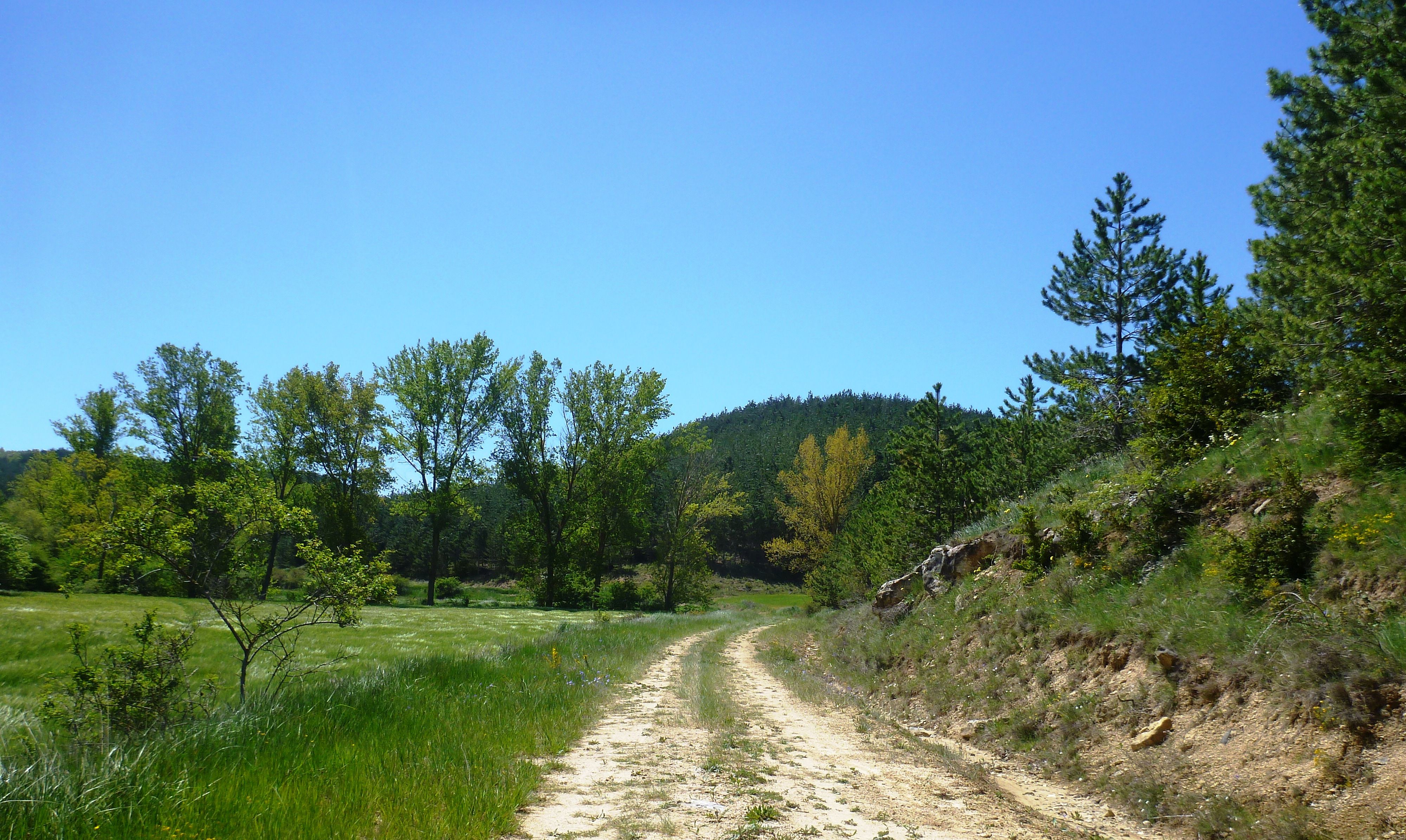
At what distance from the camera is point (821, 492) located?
51.2 metres

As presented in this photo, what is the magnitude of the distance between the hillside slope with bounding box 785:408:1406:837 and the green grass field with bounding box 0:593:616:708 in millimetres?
10429

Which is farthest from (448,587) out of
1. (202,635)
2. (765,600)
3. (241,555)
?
(241,555)

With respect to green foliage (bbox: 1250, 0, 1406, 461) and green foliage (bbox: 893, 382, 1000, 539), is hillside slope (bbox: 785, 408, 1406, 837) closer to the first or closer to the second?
green foliage (bbox: 1250, 0, 1406, 461)

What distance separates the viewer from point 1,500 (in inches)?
1964

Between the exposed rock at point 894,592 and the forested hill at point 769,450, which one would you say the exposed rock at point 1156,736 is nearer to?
the exposed rock at point 894,592

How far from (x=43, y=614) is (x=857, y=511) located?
34811 millimetres

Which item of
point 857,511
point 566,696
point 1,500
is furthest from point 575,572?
point 1,500

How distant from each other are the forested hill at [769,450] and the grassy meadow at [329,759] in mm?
61708

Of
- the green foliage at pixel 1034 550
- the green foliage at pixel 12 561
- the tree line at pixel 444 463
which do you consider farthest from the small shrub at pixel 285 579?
the green foliage at pixel 1034 550

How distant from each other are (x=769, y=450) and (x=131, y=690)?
97.1m

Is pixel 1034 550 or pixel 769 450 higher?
pixel 769 450

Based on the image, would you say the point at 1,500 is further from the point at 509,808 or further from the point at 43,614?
the point at 509,808

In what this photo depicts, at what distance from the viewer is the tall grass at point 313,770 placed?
3863 millimetres

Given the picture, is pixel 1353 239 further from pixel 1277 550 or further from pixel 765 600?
pixel 765 600
